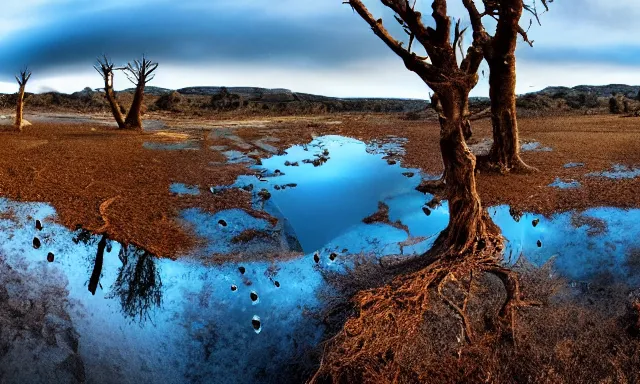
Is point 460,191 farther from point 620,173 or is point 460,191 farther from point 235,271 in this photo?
point 620,173

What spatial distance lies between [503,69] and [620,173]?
3.11 meters

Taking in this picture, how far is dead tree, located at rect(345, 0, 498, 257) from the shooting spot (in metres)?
5.04

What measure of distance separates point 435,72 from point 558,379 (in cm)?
303

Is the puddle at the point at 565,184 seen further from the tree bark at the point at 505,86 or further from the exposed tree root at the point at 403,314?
the exposed tree root at the point at 403,314

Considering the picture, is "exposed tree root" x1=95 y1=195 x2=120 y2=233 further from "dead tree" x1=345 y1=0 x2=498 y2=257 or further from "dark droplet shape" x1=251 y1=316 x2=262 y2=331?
"dead tree" x1=345 y1=0 x2=498 y2=257

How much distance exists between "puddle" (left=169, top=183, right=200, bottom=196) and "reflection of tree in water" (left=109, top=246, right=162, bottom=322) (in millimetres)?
2577

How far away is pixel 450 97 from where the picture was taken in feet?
17.0

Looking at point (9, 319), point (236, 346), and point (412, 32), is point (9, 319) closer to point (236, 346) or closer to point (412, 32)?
point (236, 346)

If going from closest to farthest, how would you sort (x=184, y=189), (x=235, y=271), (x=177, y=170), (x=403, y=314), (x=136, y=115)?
(x=403, y=314) < (x=235, y=271) < (x=184, y=189) < (x=177, y=170) < (x=136, y=115)

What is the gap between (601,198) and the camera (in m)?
8.48

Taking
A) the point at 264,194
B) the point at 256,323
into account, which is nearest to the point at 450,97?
the point at 256,323

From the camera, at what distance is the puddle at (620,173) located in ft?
31.9

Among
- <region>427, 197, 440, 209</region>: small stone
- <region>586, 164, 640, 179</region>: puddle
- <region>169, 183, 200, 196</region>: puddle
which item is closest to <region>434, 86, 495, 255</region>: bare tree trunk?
<region>427, 197, 440, 209</region>: small stone

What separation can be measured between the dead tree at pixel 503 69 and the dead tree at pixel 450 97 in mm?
4342
